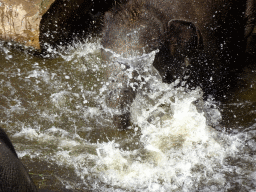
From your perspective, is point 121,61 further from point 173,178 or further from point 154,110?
point 173,178

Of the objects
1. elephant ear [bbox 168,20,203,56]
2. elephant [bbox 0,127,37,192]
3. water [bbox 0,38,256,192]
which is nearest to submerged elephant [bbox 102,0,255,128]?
elephant ear [bbox 168,20,203,56]

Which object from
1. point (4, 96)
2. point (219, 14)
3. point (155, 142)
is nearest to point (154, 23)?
point (219, 14)

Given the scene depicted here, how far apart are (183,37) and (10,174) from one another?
68.3 inches

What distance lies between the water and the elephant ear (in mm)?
399

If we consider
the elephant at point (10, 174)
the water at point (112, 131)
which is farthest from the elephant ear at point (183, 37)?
A: the elephant at point (10, 174)

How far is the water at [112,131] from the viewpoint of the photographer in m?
2.33

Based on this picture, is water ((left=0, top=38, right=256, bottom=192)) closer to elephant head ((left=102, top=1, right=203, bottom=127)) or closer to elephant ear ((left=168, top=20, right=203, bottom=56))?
elephant head ((left=102, top=1, right=203, bottom=127))

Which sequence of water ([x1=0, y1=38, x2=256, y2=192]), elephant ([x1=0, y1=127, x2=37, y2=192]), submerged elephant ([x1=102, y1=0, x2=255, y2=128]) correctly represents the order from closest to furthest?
elephant ([x1=0, y1=127, x2=37, y2=192])
submerged elephant ([x1=102, y1=0, x2=255, y2=128])
water ([x1=0, y1=38, x2=256, y2=192])

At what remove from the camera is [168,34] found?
7.04ft

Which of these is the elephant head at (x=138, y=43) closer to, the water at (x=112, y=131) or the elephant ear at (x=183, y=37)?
the elephant ear at (x=183, y=37)

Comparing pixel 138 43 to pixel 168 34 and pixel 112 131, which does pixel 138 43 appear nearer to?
pixel 168 34

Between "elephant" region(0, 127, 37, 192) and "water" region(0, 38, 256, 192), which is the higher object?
"water" region(0, 38, 256, 192)

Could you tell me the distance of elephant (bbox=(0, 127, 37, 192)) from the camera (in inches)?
46.1

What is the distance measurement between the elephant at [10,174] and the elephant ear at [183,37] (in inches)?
62.6
